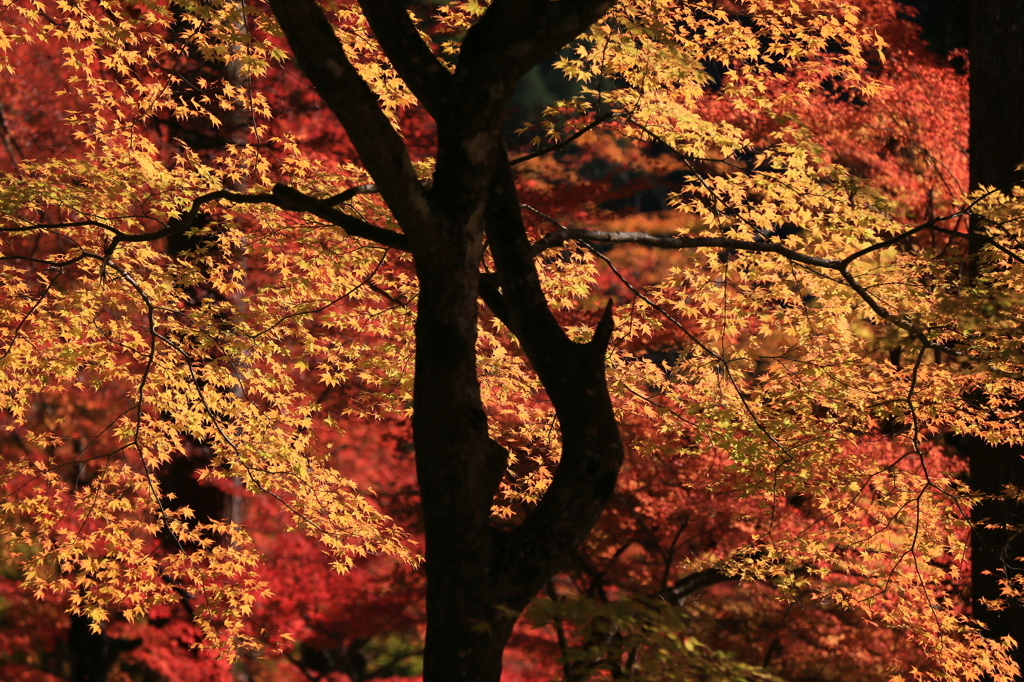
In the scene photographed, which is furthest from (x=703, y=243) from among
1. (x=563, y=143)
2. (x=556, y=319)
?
(x=556, y=319)

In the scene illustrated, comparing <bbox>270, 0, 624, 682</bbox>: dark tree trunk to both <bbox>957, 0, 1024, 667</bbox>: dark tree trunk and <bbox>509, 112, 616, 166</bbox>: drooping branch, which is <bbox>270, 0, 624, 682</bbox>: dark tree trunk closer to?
<bbox>509, 112, 616, 166</bbox>: drooping branch

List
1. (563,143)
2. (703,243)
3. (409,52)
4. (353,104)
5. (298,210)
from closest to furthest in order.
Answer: (353,104) < (298,210) < (409,52) < (703,243) < (563,143)

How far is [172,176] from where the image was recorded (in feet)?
18.9

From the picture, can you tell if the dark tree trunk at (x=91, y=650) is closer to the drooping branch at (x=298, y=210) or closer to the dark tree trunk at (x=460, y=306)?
the drooping branch at (x=298, y=210)

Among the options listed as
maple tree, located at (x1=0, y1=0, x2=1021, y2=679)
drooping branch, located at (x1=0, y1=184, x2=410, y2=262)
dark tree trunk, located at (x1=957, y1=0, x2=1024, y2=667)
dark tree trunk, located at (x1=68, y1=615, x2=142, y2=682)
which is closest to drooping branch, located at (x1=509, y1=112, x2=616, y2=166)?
maple tree, located at (x1=0, y1=0, x2=1021, y2=679)

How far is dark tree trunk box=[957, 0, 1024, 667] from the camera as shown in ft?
24.6

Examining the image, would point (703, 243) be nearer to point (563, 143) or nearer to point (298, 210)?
point (563, 143)

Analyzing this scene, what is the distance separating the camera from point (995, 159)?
8.20 m

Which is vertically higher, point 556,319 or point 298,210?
point 556,319

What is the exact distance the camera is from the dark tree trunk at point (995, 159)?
24.6ft

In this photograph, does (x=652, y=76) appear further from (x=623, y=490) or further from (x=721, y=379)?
(x=623, y=490)

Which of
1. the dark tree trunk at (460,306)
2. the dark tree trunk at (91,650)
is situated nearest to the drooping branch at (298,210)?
the dark tree trunk at (460,306)

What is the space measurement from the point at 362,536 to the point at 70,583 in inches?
90.1

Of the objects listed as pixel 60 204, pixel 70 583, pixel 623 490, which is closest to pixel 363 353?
pixel 60 204
